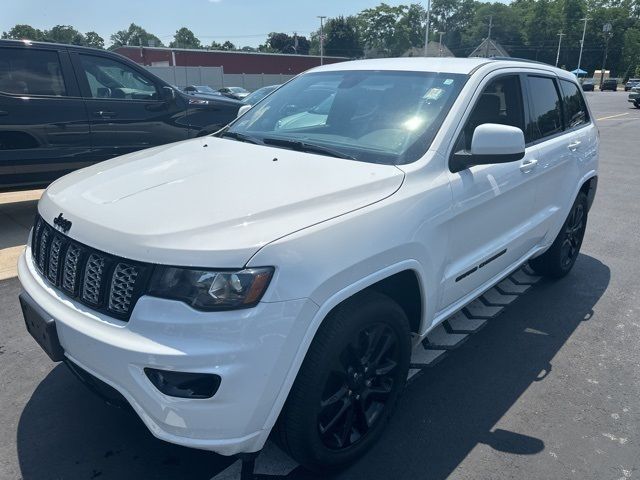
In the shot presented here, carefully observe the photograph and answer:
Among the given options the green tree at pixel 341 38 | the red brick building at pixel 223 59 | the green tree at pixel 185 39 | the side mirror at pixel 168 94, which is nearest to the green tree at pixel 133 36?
the green tree at pixel 185 39

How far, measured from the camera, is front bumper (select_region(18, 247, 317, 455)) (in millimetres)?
1835

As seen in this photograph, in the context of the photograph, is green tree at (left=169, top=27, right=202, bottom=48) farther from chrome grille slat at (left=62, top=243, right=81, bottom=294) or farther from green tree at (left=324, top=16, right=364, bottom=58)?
chrome grille slat at (left=62, top=243, right=81, bottom=294)

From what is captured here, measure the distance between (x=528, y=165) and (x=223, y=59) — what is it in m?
53.9

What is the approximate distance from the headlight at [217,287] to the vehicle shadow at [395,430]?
63 centimetres

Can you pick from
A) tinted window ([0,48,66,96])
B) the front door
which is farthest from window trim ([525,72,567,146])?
tinted window ([0,48,66,96])

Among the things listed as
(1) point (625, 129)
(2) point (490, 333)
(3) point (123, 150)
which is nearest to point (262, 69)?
(1) point (625, 129)

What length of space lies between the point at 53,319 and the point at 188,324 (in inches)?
28.1

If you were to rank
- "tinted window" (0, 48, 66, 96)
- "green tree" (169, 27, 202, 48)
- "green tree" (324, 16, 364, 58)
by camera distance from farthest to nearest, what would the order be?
"green tree" (169, 27, 202, 48) < "green tree" (324, 16, 364, 58) < "tinted window" (0, 48, 66, 96)

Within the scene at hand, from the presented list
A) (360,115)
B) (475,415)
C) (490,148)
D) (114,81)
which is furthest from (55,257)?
(114,81)

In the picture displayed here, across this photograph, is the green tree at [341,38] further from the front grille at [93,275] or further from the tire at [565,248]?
the front grille at [93,275]

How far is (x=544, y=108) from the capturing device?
13.1 feet

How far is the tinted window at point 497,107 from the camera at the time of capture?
3021 mm

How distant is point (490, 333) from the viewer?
3.83m

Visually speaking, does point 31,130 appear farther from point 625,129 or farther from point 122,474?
point 625,129
